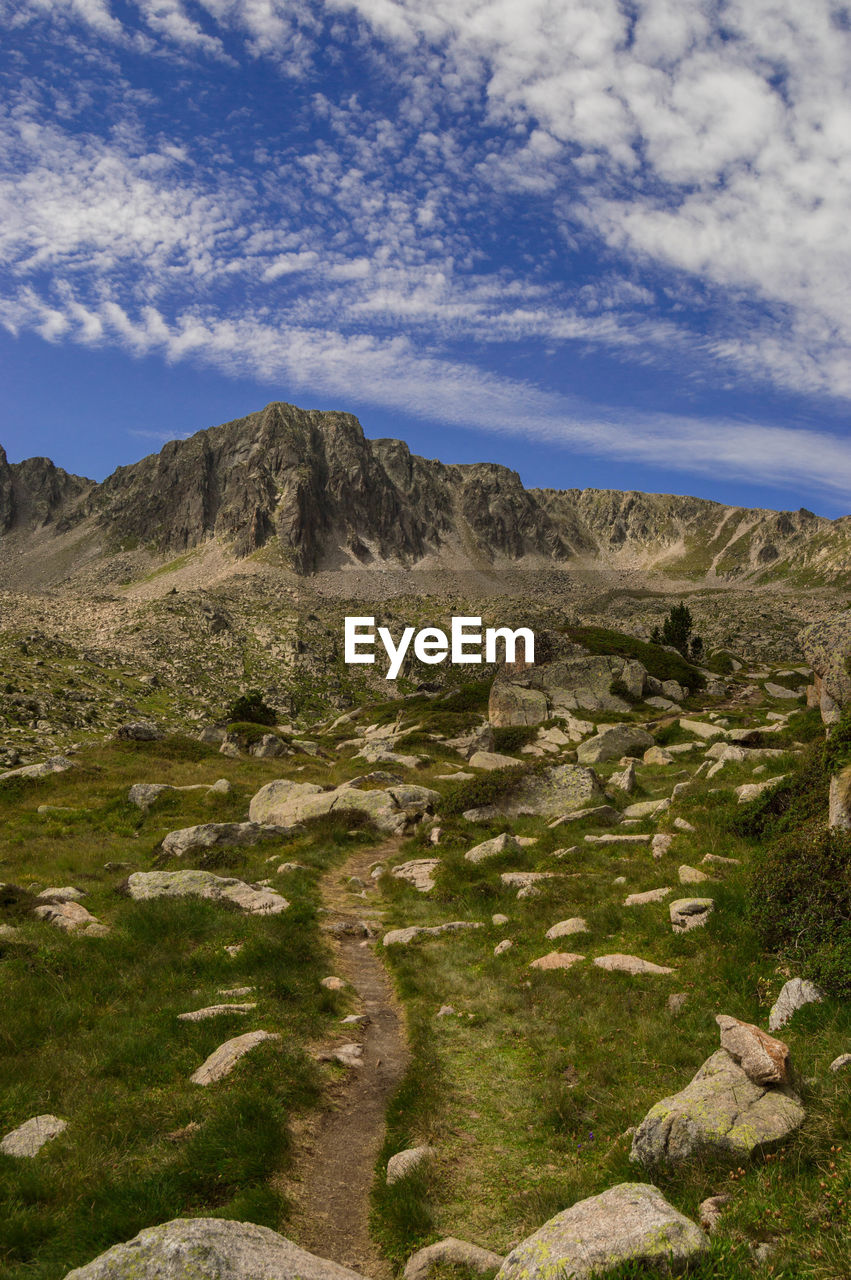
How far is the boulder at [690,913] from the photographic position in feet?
41.5

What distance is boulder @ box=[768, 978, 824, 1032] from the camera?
29.2ft

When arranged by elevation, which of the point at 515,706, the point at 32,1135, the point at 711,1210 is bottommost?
the point at 515,706

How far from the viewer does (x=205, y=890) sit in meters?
17.5

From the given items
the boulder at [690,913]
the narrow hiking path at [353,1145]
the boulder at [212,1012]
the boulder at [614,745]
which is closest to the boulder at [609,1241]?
the narrow hiking path at [353,1145]

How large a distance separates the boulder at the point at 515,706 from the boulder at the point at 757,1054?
149 ft

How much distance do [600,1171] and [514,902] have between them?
371 inches

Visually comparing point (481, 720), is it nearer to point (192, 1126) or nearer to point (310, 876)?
point (310, 876)

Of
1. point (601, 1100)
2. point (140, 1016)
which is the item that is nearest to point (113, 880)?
point (140, 1016)

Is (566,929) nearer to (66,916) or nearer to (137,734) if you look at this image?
(66,916)

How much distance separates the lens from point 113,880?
19266 millimetres

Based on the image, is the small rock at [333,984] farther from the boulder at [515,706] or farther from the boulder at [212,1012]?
the boulder at [515,706]

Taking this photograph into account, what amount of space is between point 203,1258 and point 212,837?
796 inches

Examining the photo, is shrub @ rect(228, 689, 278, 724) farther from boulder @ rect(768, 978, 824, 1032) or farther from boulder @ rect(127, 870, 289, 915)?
boulder @ rect(768, 978, 824, 1032)

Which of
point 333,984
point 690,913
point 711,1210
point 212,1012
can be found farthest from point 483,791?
point 711,1210
